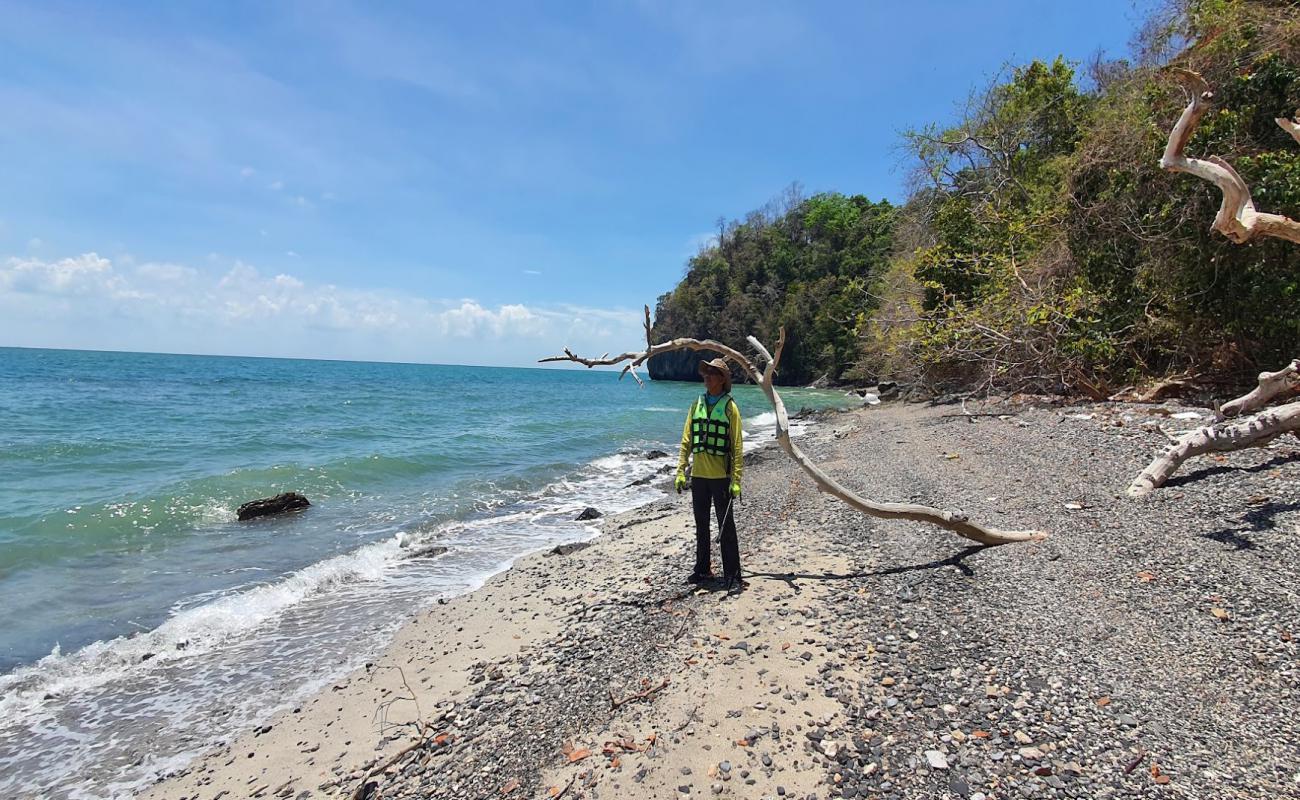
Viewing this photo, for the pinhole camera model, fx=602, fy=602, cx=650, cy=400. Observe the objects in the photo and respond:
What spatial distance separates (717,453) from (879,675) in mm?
2418

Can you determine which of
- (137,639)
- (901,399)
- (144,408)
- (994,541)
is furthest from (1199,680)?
(144,408)

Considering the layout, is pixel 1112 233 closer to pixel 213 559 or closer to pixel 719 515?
pixel 719 515

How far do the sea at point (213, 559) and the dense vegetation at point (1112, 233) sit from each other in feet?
28.8

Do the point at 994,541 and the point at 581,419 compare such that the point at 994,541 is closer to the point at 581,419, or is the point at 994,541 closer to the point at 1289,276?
the point at 1289,276

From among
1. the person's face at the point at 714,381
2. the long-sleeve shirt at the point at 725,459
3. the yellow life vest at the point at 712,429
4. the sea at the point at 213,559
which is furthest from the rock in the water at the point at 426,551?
the person's face at the point at 714,381

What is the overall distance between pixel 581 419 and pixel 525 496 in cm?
2015

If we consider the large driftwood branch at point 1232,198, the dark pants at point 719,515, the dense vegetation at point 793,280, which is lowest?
the dark pants at point 719,515

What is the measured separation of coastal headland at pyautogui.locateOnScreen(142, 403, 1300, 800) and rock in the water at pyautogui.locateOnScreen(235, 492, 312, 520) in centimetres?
727

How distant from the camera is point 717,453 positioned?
5.90 meters

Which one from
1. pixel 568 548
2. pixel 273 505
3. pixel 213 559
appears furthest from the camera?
pixel 273 505

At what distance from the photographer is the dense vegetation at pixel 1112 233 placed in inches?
431

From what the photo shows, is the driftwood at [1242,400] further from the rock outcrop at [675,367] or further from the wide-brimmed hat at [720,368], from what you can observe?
the rock outcrop at [675,367]

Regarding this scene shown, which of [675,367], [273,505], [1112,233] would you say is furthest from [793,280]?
[273,505]

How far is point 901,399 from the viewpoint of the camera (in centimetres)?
3072
